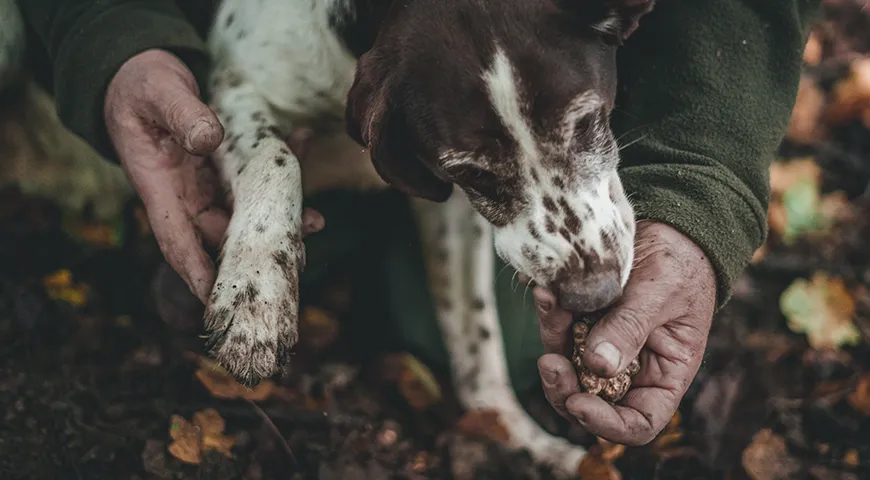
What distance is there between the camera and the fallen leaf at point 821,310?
311cm

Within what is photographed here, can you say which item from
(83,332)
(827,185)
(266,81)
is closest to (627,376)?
(266,81)

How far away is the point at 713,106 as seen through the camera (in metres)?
2.38

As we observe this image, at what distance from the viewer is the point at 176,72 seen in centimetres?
234

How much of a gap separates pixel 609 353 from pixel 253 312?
856 millimetres

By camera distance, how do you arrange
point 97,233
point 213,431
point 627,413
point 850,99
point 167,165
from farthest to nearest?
point 850,99, point 97,233, point 213,431, point 167,165, point 627,413

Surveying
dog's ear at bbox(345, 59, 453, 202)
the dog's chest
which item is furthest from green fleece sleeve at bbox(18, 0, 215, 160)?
dog's ear at bbox(345, 59, 453, 202)

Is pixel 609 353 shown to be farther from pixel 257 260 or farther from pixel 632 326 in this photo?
pixel 257 260

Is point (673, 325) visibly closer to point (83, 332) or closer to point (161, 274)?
point (161, 274)

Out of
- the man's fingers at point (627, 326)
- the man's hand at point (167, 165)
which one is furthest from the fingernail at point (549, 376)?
the man's hand at point (167, 165)

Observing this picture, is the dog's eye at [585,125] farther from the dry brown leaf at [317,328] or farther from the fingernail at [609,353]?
the dry brown leaf at [317,328]

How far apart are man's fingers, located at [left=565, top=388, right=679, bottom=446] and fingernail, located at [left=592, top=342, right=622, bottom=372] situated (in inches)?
5.1

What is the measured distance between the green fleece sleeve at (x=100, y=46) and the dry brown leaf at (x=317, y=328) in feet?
2.98

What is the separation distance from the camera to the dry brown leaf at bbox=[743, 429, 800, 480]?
8.80ft

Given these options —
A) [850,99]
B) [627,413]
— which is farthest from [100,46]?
[850,99]
